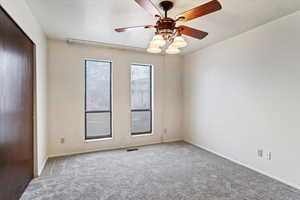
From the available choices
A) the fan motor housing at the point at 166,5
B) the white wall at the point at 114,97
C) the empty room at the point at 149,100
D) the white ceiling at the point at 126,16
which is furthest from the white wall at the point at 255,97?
the fan motor housing at the point at 166,5

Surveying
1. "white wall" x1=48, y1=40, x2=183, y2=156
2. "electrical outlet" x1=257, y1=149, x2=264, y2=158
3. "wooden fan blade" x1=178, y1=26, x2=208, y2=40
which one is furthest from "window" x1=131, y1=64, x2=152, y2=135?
"electrical outlet" x1=257, y1=149, x2=264, y2=158

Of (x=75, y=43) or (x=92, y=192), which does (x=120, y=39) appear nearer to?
(x=75, y=43)

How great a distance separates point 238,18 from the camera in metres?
2.68

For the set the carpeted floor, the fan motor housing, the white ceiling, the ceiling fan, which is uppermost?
the white ceiling

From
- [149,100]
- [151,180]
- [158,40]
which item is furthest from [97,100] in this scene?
[158,40]

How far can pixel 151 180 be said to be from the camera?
105 inches

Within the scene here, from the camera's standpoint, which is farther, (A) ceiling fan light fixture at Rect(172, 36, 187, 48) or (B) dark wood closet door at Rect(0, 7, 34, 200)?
(A) ceiling fan light fixture at Rect(172, 36, 187, 48)

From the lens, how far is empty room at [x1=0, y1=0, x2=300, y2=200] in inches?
87.7

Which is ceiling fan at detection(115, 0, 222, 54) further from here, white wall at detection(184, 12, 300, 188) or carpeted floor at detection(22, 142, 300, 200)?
carpeted floor at detection(22, 142, 300, 200)

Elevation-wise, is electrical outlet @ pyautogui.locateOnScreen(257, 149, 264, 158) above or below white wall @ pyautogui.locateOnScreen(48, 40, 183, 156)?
below

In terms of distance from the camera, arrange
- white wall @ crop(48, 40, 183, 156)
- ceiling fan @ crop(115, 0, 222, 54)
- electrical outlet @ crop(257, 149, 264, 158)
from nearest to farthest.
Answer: ceiling fan @ crop(115, 0, 222, 54)
electrical outlet @ crop(257, 149, 264, 158)
white wall @ crop(48, 40, 183, 156)

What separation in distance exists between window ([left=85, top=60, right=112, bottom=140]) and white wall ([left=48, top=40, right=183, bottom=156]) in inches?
6.5

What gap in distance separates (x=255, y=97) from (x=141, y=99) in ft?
8.71

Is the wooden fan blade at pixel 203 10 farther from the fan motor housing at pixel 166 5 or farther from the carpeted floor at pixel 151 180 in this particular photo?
the carpeted floor at pixel 151 180
